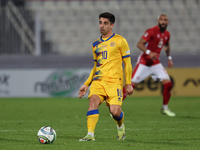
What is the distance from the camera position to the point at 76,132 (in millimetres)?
6000

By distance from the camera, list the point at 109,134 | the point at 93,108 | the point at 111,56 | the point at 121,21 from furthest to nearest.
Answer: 1. the point at 121,21
2. the point at 109,134
3. the point at 111,56
4. the point at 93,108

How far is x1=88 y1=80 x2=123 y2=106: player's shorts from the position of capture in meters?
5.00

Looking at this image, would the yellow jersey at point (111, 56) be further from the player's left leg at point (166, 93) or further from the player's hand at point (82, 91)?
the player's left leg at point (166, 93)

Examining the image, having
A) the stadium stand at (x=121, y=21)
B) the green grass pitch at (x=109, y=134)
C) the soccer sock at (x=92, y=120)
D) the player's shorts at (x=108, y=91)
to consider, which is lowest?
the green grass pitch at (x=109, y=134)

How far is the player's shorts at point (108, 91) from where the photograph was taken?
197 inches

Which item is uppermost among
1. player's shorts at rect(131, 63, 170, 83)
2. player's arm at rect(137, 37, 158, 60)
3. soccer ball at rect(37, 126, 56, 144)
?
player's arm at rect(137, 37, 158, 60)

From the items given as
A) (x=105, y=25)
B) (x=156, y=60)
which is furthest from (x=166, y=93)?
(x=105, y=25)

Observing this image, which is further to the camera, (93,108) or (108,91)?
(108,91)

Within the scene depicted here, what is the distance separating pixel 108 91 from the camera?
A: 5.05 meters

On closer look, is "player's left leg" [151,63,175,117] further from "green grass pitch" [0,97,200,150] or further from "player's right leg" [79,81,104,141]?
"player's right leg" [79,81,104,141]

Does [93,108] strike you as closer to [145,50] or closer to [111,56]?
[111,56]

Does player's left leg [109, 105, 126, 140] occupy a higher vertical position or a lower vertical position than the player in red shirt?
lower

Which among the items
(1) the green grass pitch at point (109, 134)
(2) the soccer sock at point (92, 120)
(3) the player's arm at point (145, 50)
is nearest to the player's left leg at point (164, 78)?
(3) the player's arm at point (145, 50)

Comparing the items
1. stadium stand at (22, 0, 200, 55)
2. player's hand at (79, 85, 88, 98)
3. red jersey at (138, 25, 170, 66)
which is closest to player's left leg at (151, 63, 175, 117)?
red jersey at (138, 25, 170, 66)
